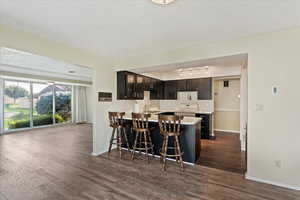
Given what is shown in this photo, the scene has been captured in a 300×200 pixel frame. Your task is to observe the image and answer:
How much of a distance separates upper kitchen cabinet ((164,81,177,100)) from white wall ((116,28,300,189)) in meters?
3.53

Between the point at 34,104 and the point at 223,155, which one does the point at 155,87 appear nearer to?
the point at 223,155

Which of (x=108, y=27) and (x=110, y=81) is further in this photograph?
(x=110, y=81)

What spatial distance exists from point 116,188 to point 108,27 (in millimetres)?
2507

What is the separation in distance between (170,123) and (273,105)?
174cm

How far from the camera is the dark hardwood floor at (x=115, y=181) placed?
2102 millimetres

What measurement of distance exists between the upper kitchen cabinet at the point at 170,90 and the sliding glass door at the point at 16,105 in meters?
6.47

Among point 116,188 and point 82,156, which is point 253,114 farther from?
point 82,156

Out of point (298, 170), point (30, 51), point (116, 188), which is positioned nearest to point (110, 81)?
point (30, 51)

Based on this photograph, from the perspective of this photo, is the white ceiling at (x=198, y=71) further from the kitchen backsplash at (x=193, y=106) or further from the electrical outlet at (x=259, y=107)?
the electrical outlet at (x=259, y=107)

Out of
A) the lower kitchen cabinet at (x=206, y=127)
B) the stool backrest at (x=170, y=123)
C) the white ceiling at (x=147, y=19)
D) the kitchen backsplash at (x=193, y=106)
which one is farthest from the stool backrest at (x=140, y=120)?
the kitchen backsplash at (x=193, y=106)

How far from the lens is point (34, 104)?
7.14 m

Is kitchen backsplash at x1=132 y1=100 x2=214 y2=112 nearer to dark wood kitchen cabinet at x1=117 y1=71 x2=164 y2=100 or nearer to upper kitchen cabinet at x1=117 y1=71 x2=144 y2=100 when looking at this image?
dark wood kitchen cabinet at x1=117 y1=71 x2=164 y2=100

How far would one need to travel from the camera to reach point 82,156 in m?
3.61

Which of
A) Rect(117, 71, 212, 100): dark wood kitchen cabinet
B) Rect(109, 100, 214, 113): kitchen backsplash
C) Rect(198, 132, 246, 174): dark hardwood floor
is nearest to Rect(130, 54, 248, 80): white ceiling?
Rect(117, 71, 212, 100): dark wood kitchen cabinet
